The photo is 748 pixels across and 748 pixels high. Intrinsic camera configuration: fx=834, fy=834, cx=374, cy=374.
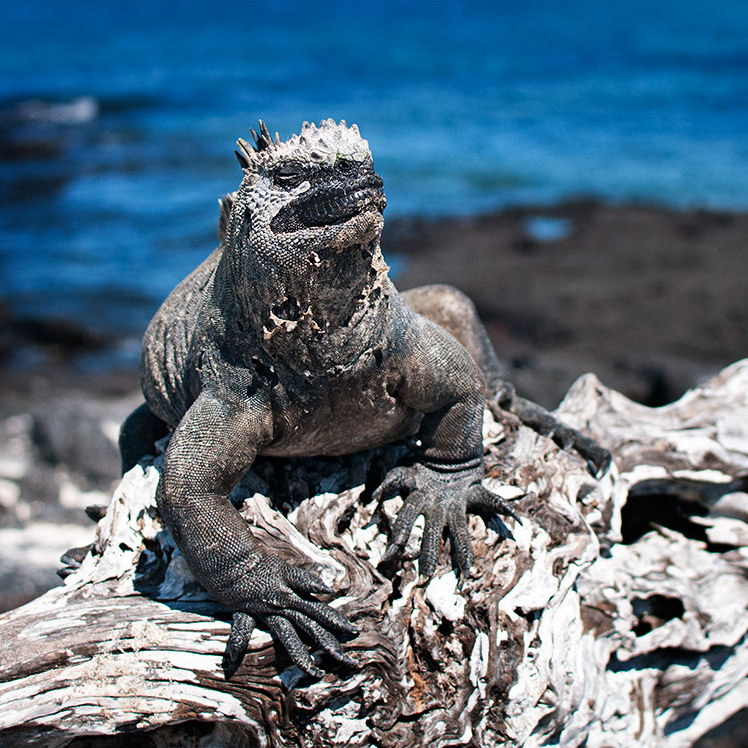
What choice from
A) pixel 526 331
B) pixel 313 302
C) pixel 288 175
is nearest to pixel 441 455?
pixel 313 302

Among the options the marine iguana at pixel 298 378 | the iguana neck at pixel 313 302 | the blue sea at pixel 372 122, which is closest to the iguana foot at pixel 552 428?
the marine iguana at pixel 298 378

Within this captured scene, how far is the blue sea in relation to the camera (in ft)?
53.2

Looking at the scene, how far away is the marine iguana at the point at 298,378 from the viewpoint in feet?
8.72

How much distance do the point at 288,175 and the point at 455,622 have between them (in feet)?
5.92

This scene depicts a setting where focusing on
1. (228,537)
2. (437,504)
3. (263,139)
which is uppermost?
(263,139)

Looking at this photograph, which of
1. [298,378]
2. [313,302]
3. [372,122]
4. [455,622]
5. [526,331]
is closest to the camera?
[313,302]

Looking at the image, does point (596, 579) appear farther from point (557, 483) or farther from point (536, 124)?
point (536, 124)

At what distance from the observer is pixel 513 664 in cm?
326

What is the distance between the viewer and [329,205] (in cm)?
260

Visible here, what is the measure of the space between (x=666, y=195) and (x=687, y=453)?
13.9 m

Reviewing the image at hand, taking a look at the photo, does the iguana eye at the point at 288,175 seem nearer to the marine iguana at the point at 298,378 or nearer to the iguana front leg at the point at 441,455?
the marine iguana at the point at 298,378

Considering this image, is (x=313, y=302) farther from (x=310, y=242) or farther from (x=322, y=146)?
(x=322, y=146)

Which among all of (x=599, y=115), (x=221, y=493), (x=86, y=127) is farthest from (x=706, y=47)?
(x=221, y=493)

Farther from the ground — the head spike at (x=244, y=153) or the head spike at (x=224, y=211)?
the head spike at (x=244, y=153)
